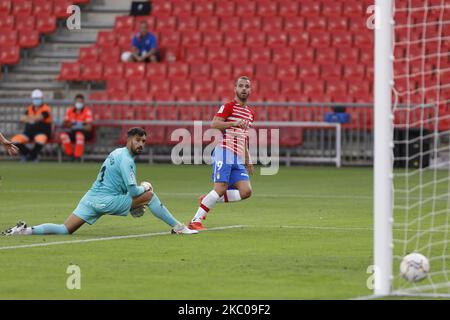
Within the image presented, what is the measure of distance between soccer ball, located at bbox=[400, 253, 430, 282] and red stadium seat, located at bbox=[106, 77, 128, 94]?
22854mm

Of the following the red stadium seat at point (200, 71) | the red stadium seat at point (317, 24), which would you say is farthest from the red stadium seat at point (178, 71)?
the red stadium seat at point (317, 24)

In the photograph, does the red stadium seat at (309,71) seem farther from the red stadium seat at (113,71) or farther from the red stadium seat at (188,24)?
the red stadium seat at (113,71)

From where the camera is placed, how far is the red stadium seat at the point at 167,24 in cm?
3316

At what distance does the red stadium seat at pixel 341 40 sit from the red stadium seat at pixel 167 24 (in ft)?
15.5

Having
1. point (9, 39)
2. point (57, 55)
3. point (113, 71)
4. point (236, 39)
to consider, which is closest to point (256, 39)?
point (236, 39)

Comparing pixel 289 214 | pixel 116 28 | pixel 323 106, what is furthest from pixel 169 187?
pixel 116 28

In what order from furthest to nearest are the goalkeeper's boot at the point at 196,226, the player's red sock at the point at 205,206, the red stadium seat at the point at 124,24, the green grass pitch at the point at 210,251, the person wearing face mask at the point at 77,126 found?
the red stadium seat at the point at 124,24
the person wearing face mask at the point at 77,126
the player's red sock at the point at 205,206
the goalkeeper's boot at the point at 196,226
the green grass pitch at the point at 210,251

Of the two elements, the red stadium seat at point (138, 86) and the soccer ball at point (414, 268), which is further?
the red stadium seat at point (138, 86)

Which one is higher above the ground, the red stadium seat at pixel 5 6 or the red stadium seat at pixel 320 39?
the red stadium seat at pixel 5 6

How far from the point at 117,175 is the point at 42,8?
2223cm

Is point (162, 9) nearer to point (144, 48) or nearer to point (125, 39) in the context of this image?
point (125, 39)

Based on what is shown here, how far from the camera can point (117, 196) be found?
13.6 m

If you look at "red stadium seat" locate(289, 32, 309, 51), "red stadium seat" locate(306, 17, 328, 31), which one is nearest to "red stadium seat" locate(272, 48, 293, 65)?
"red stadium seat" locate(289, 32, 309, 51)

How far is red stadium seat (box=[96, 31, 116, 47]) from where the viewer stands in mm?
33500
